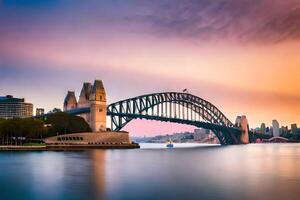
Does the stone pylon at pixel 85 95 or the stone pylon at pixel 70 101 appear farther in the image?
the stone pylon at pixel 70 101

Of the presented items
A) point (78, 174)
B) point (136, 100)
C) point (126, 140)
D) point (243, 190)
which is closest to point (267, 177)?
point (243, 190)

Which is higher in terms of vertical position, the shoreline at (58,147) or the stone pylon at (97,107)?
the stone pylon at (97,107)

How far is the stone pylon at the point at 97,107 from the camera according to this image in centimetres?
10275

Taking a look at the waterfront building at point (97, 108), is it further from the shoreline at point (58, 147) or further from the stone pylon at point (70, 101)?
the stone pylon at point (70, 101)

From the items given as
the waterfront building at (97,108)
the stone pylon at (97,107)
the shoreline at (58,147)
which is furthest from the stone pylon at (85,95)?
the shoreline at (58,147)

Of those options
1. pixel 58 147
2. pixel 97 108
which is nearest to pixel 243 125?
pixel 97 108

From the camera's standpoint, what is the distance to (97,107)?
104 meters

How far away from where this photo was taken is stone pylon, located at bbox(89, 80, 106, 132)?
103m

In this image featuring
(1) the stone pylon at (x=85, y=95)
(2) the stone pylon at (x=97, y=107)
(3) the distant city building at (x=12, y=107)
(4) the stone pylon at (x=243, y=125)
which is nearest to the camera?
(2) the stone pylon at (x=97, y=107)

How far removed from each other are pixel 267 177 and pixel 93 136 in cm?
6522

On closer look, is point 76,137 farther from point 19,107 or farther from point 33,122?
point 19,107

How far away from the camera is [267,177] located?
103ft

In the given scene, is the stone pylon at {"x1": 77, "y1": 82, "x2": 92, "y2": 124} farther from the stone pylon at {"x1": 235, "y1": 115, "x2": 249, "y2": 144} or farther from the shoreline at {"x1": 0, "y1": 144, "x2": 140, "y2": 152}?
the stone pylon at {"x1": 235, "y1": 115, "x2": 249, "y2": 144}

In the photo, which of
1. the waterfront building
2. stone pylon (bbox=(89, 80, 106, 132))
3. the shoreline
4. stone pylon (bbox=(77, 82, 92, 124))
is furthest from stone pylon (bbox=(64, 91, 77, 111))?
the shoreline
